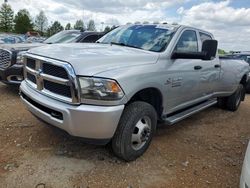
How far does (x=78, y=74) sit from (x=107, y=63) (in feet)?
1.38

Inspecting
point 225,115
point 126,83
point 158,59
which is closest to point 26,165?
point 126,83

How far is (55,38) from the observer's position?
8812 mm

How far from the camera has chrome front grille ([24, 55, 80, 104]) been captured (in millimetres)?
3137

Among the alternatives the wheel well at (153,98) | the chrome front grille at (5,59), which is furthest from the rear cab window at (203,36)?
the chrome front grille at (5,59)

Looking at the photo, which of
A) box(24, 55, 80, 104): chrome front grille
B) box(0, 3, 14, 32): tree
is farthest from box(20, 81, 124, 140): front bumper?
box(0, 3, 14, 32): tree

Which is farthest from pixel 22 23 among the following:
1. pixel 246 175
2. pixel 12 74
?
pixel 246 175

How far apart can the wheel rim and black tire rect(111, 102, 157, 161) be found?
30mm

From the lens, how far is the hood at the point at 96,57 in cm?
318

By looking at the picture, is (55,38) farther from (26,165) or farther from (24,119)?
(26,165)

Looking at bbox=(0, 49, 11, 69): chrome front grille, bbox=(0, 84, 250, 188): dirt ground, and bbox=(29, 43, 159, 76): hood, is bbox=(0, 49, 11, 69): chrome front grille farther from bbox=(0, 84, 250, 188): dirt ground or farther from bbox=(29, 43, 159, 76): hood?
bbox=(29, 43, 159, 76): hood

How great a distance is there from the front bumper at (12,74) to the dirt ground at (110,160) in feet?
5.20

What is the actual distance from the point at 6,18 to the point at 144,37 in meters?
81.3

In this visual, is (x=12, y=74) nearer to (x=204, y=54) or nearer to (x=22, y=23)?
(x=204, y=54)

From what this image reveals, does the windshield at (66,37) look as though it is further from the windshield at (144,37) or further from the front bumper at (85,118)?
the front bumper at (85,118)
